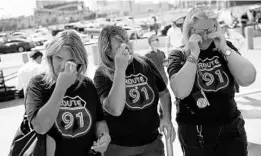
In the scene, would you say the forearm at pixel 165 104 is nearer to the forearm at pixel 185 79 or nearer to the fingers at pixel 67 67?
the forearm at pixel 185 79

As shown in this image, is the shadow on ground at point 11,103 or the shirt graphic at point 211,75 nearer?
the shirt graphic at point 211,75

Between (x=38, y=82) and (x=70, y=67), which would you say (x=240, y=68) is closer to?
(x=70, y=67)

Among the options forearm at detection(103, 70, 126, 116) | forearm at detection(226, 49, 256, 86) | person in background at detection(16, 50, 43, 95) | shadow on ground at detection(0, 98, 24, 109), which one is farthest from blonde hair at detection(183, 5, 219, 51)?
shadow on ground at detection(0, 98, 24, 109)

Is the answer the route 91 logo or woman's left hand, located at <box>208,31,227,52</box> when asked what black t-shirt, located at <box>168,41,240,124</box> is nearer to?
woman's left hand, located at <box>208,31,227,52</box>

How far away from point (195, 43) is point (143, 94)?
46 centimetres

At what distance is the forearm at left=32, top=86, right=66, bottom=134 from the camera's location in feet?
5.69

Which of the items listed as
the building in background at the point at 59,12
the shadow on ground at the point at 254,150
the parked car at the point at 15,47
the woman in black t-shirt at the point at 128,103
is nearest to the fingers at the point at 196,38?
the woman in black t-shirt at the point at 128,103

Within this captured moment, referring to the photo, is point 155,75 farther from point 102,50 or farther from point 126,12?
point 126,12

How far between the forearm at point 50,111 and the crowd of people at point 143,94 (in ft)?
0.43

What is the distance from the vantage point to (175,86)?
6.95 feet

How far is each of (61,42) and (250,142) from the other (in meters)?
3.42

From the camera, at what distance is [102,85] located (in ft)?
7.23

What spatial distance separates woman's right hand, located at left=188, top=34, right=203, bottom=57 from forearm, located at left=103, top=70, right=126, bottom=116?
452 millimetres

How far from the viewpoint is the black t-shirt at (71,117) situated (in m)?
1.88
